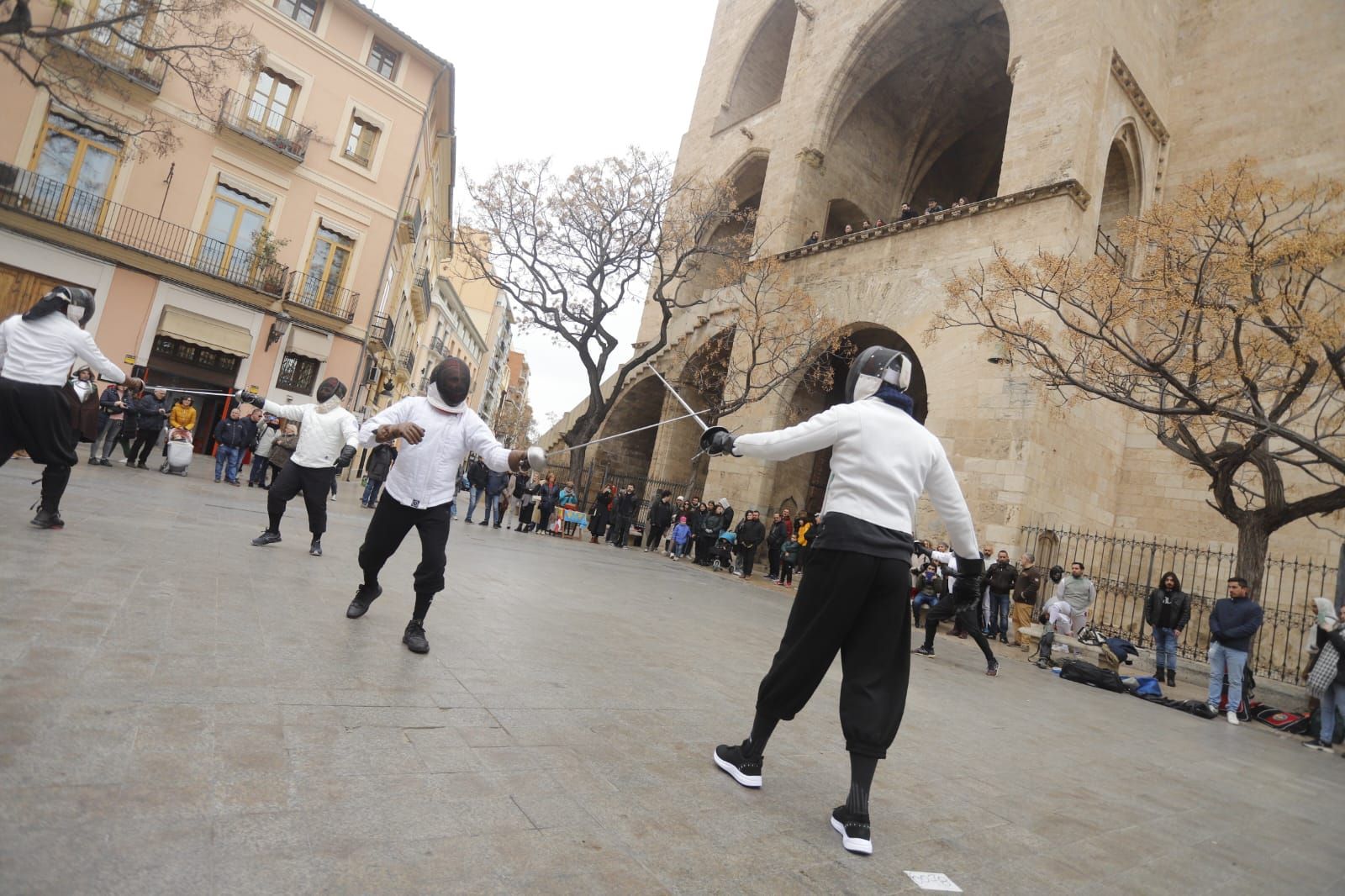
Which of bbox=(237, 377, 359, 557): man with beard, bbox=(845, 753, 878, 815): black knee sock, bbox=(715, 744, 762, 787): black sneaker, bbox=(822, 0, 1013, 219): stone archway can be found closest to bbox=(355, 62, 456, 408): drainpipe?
bbox=(822, 0, 1013, 219): stone archway

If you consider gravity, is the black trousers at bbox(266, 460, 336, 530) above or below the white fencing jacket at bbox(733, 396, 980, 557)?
below

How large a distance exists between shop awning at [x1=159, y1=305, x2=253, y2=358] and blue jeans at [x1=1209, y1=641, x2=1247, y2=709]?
21347 mm

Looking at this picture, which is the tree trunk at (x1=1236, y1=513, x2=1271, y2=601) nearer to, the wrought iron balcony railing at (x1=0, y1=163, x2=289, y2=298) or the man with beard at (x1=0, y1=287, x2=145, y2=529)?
the man with beard at (x1=0, y1=287, x2=145, y2=529)

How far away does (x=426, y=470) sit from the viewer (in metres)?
4.31

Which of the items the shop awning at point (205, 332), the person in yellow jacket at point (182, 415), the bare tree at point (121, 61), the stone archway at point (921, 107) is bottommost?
the person in yellow jacket at point (182, 415)

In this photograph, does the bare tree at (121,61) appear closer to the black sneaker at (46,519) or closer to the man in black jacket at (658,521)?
the black sneaker at (46,519)

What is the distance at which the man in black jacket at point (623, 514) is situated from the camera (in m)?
18.5

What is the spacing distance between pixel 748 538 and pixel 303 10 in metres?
19.3

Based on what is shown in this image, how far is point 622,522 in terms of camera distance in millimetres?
18562

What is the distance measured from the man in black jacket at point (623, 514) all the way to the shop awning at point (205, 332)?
1081cm

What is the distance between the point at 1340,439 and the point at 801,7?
19152 millimetres

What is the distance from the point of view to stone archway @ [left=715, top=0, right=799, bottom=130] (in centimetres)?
2661

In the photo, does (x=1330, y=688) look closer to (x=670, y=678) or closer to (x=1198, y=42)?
(x=670, y=678)

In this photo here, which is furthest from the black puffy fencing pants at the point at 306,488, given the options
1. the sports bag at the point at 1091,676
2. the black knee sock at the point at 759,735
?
the sports bag at the point at 1091,676
